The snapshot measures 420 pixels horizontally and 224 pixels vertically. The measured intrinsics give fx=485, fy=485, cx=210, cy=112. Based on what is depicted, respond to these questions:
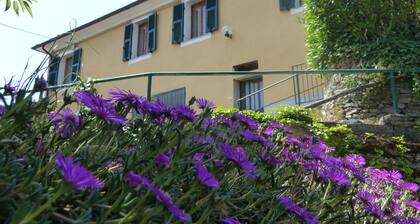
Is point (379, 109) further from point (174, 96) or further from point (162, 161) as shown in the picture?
point (174, 96)

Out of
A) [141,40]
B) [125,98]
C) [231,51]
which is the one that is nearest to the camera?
[125,98]

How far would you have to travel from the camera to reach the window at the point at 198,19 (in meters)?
13.4

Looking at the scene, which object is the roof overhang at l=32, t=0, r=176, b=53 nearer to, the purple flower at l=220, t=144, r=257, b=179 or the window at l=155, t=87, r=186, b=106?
the window at l=155, t=87, r=186, b=106

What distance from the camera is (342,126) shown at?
482 cm

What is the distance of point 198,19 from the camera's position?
13.7 m

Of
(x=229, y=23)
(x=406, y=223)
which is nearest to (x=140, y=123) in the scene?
(x=406, y=223)

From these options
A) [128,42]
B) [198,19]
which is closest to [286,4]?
[198,19]

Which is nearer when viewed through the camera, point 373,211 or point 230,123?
point 373,211

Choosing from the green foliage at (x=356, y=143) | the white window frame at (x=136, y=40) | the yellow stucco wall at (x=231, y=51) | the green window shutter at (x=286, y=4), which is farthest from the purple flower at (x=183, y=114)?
the white window frame at (x=136, y=40)

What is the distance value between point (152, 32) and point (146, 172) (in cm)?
1344

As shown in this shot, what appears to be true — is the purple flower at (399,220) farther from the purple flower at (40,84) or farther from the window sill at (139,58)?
the window sill at (139,58)

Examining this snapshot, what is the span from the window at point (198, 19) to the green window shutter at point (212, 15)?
468 mm

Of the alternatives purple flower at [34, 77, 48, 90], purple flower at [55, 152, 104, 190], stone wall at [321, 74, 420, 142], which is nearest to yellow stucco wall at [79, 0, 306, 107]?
stone wall at [321, 74, 420, 142]

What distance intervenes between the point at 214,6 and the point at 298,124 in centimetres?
860
